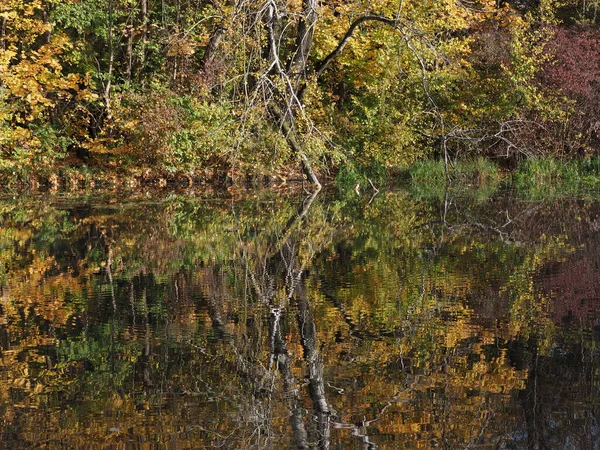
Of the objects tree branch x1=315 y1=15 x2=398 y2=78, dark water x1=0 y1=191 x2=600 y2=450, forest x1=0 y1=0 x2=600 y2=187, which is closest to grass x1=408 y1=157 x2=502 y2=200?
forest x1=0 y1=0 x2=600 y2=187

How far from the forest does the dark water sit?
12.1m

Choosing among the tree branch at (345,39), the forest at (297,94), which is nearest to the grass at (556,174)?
the forest at (297,94)

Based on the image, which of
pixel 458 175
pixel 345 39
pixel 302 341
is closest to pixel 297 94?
pixel 345 39

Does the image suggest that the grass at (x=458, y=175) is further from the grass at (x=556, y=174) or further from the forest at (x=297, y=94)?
the grass at (x=556, y=174)

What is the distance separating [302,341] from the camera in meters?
6.21

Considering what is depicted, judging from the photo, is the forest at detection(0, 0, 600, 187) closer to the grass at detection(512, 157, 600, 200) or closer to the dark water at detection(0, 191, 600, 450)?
the grass at detection(512, 157, 600, 200)

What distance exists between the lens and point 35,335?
258 inches

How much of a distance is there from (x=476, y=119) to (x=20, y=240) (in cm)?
1745

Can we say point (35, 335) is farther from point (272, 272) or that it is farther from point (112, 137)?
point (112, 137)

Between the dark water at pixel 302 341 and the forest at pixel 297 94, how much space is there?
12.1 m

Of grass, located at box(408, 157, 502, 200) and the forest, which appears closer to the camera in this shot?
the forest

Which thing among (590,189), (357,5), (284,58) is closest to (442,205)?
(590,189)

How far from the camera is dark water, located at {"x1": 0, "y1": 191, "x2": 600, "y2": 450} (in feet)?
14.6

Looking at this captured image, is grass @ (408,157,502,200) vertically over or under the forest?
under
